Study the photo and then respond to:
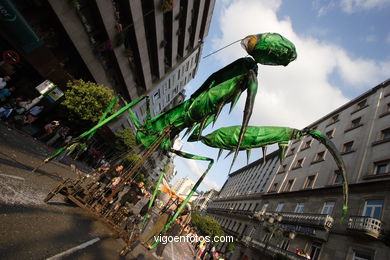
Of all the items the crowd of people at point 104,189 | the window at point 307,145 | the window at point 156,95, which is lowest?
the crowd of people at point 104,189

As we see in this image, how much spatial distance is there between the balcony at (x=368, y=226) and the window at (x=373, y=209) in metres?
0.92

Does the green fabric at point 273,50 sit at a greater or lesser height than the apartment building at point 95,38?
lesser

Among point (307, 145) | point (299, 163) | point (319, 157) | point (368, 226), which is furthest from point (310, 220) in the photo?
point (307, 145)

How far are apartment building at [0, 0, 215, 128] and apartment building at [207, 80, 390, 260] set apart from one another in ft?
58.1

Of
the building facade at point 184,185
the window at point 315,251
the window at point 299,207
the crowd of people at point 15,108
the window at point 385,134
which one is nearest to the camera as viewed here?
the crowd of people at point 15,108

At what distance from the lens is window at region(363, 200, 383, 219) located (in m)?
14.2

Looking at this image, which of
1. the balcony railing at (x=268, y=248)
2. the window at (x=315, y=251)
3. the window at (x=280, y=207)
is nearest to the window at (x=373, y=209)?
the window at (x=315, y=251)

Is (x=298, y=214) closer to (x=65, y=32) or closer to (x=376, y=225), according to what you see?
(x=376, y=225)

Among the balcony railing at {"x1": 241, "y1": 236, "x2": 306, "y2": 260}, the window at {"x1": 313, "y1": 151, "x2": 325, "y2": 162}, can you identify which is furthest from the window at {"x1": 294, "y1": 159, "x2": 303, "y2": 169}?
the balcony railing at {"x1": 241, "y1": 236, "x2": 306, "y2": 260}

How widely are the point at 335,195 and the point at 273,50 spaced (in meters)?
20.1

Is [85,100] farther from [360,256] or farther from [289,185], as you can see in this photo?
[289,185]

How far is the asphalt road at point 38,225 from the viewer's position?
3670mm

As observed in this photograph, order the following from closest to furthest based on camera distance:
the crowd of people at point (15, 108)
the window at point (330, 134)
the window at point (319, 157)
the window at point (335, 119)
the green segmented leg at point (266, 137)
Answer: the green segmented leg at point (266, 137), the crowd of people at point (15, 108), the window at point (319, 157), the window at point (330, 134), the window at point (335, 119)

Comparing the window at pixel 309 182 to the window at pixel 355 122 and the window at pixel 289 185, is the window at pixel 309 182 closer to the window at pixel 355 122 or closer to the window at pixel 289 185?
the window at pixel 289 185
